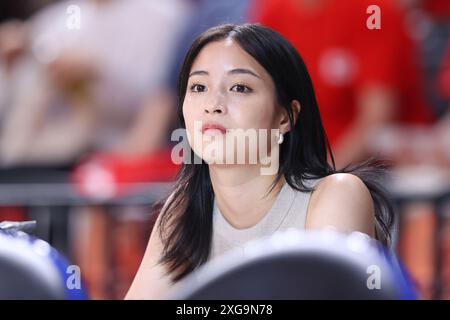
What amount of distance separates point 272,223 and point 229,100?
0.42 feet

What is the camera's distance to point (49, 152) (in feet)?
4.81

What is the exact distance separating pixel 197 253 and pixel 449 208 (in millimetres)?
624

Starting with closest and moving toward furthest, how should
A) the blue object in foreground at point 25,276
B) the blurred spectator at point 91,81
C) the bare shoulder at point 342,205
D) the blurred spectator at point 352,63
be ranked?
the blue object in foreground at point 25,276
the bare shoulder at point 342,205
the blurred spectator at point 352,63
the blurred spectator at point 91,81

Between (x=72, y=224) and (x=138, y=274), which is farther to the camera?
(x=72, y=224)

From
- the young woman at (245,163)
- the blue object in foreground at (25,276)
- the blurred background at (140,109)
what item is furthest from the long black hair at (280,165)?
the blue object in foreground at (25,276)

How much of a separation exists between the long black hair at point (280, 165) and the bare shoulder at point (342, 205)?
0.06 ft

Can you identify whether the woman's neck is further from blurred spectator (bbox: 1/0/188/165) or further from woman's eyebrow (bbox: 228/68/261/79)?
blurred spectator (bbox: 1/0/188/165)

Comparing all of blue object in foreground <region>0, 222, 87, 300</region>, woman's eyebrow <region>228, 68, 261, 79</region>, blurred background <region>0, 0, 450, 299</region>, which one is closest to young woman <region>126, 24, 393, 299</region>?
woman's eyebrow <region>228, 68, 261, 79</region>

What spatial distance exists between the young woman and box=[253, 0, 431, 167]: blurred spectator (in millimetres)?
48

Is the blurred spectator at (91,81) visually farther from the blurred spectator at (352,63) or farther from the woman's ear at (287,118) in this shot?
the woman's ear at (287,118)

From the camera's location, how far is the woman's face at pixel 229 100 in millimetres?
938
